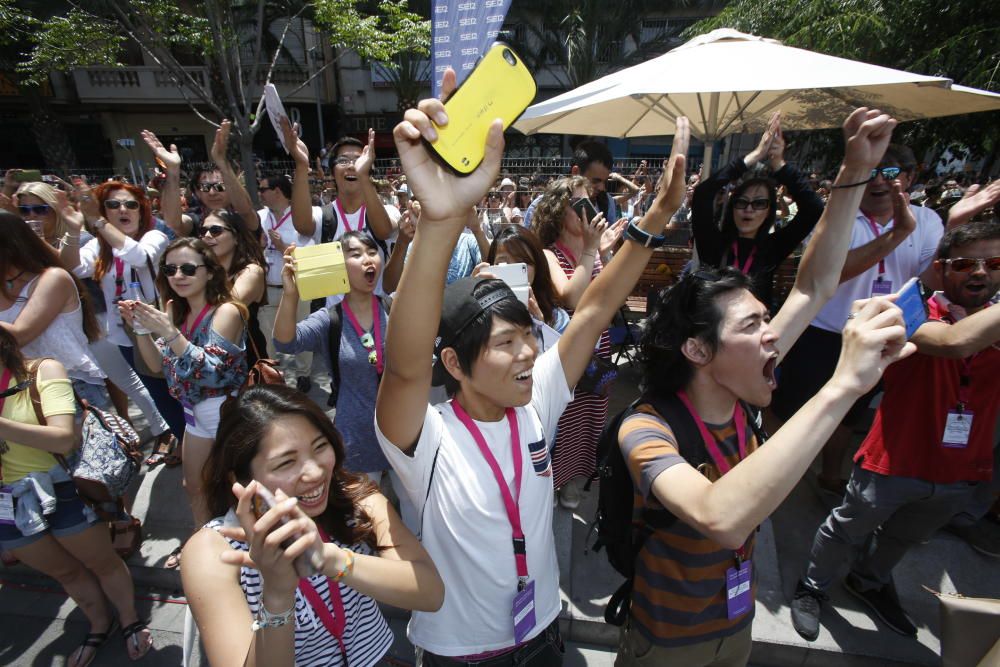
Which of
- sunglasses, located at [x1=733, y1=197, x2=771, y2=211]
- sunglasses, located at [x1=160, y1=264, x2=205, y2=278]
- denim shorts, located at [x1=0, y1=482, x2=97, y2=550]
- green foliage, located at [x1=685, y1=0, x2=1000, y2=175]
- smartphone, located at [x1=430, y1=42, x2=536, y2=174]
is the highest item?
green foliage, located at [x1=685, y1=0, x2=1000, y2=175]

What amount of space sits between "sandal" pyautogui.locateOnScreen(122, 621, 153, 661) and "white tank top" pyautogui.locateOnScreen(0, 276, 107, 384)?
1417mm

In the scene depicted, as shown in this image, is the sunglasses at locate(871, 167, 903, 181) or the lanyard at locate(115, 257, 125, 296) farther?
the lanyard at locate(115, 257, 125, 296)

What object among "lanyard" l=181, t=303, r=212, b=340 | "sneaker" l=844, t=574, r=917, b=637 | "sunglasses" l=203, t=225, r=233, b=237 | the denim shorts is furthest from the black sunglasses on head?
"sneaker" l=844, t=574, r=917, b=637

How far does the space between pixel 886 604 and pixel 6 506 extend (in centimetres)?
430

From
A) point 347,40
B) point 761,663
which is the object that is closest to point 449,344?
point 761,663

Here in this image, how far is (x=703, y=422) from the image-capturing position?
1652mm

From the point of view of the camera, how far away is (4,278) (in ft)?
9.00

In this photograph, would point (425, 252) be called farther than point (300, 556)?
Yes

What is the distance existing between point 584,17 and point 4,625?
26.0m

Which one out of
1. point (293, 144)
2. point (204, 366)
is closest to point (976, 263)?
point (204, 366)

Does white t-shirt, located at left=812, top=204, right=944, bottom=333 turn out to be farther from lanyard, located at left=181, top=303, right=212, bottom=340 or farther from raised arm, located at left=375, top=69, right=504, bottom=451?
lanyard, located at left=181, top=303, right=212, bottom=340

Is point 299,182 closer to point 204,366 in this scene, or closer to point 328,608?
point 204,366

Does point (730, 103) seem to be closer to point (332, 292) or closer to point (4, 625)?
point (332, 292)

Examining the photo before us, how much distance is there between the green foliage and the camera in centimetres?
696
